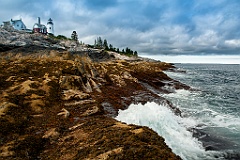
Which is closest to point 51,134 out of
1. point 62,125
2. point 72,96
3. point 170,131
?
point 62,125

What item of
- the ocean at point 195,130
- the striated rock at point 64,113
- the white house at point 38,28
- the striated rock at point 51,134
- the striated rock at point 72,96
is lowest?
the ocean at point 195,130

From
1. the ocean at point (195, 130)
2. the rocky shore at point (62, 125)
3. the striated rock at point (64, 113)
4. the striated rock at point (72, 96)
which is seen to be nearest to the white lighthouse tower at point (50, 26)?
the rocky shore at point (62, 125)

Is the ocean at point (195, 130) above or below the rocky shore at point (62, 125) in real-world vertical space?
below

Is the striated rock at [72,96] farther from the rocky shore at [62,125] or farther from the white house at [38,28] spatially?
the white house at [38,28]

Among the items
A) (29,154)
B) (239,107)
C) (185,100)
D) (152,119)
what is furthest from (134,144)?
(239,107)

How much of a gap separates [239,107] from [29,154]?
31.4m

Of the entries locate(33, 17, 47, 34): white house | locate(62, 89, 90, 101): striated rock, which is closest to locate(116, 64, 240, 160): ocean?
locate(62, 89, 90, 101): striated rock

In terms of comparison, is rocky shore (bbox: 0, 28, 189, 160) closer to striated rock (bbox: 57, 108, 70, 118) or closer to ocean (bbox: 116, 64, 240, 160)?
striated rock (bbox: 57, 108, 70, 118)

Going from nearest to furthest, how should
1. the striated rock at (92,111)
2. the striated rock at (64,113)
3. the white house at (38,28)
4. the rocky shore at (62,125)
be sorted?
the rocky shore at (62,125)
the striated rock at (64,113)
the striated rock at (92,111)
the white house at (38,28)

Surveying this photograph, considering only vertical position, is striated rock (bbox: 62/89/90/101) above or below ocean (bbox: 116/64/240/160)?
above

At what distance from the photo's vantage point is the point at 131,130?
9.79 m

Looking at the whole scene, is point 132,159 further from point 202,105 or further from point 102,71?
point 102,71

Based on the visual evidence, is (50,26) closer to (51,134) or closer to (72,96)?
(72,96)

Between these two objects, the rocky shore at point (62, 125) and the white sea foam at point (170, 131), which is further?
the white sea foam at point (170, 131)
